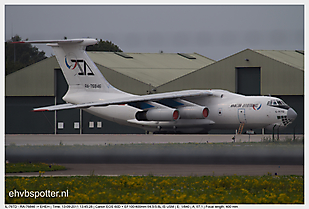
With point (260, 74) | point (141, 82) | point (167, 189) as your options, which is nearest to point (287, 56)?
point (260, 74)

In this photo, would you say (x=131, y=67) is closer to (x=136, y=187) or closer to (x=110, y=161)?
(x=110, y=161)

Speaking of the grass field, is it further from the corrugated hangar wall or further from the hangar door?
the hangar door

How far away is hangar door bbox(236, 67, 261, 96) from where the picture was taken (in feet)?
127

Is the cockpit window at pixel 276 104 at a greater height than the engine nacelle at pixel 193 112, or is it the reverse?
the cockpit window at pixel 276 104

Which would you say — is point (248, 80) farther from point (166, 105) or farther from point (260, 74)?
point (166, 105)

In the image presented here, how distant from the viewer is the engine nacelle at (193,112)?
30172mm

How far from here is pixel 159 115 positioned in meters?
30.7

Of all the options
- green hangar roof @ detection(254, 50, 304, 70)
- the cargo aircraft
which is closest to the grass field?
the cargo aircraft

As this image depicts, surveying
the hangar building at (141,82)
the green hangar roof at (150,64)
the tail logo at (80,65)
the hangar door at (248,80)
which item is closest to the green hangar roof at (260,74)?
the hangar building at (141,82)

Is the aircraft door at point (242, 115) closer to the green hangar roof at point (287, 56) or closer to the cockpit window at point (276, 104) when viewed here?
the cockpit window at point (276, 104)

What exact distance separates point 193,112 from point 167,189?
18.6 metres

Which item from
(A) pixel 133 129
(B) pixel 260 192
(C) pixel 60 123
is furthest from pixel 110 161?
(C) pixel 60 123

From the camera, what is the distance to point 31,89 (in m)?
43.3

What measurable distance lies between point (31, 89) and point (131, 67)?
31.3ft
